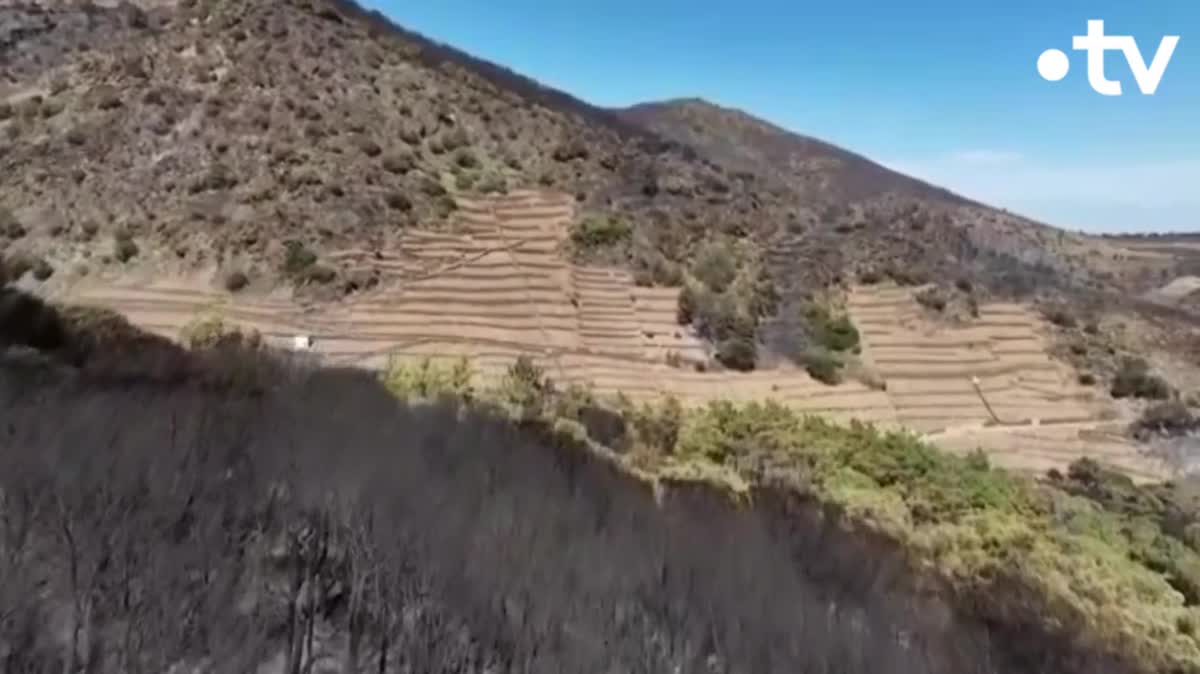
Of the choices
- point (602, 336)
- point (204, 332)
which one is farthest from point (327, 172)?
point (204, 332)

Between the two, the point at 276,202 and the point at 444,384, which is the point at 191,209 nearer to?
the point at 276,202

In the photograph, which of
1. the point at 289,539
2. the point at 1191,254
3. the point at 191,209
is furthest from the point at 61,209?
the point at 1191,254

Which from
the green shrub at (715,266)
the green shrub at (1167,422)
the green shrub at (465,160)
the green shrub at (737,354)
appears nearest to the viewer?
the green shrub at (1167,422)

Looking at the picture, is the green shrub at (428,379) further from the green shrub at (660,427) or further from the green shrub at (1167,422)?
the green shrub at (1167,422)

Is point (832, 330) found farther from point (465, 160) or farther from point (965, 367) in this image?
point (465, 160)

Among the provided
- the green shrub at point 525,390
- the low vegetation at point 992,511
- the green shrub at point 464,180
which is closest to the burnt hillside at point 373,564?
the low vegetation at point 992,511

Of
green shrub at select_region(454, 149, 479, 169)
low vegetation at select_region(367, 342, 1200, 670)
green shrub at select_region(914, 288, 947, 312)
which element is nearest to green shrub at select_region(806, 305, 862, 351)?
green shrub at select_region(914, 288, 947, 312)
